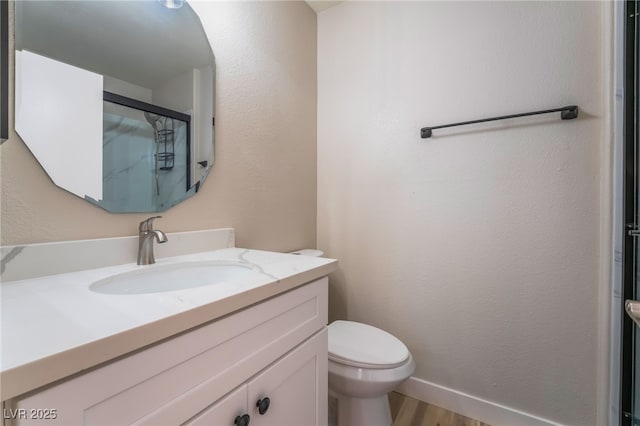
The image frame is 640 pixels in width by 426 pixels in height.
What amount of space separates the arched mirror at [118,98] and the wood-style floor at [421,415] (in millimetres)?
1435

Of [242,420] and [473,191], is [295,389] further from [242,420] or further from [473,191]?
[473,191]

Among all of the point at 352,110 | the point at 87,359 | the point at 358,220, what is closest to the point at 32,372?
the point at 87,359

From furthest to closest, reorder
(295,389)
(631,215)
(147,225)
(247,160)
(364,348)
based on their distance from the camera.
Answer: (247,160) < (364,348) < (631,215) < (147,225) < (295,389)

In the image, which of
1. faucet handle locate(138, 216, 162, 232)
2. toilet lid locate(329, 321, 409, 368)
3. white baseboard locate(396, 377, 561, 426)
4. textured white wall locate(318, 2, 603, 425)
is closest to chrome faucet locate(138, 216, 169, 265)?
faucet handle locate(138, 216, 162, 232)

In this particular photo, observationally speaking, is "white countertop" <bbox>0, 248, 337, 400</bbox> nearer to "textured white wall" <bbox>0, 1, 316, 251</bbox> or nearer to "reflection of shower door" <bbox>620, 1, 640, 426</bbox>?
"textured white wall" <bbox>0, 1, 316, 251</bbox>

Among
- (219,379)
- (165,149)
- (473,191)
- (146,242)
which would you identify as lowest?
(219,379)

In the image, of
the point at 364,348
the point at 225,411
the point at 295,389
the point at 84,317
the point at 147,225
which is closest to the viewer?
the point at 84,317

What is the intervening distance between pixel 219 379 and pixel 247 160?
0.95 meters

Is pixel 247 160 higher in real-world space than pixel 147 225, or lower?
higher

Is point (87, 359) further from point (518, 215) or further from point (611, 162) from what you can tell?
point (611, 162)

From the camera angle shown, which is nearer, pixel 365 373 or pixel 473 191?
pixel 365 373

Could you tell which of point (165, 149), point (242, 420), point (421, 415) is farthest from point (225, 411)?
point (421, 415)

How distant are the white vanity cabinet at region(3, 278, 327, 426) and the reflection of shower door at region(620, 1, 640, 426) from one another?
1.09 m

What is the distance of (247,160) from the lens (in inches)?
51.6
